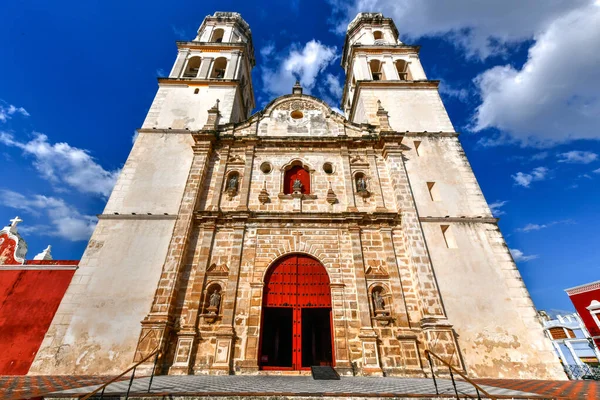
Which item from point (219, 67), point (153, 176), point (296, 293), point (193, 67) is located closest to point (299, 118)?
point (153, 176)

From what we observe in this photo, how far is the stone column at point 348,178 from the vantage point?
37.9 feet

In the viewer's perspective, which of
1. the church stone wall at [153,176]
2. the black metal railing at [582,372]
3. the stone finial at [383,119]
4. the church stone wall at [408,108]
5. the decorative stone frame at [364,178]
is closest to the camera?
the black metal railing at [582,372]

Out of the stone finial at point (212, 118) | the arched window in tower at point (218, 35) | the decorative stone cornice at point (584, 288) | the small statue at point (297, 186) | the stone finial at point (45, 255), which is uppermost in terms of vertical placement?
the arched window in tower at point (218, 35)

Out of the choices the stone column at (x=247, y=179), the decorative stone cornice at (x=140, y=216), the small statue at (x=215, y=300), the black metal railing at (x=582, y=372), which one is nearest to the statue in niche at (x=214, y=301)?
the small statue at (x=215, y=300)

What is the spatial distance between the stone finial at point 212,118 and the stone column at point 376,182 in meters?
7.59

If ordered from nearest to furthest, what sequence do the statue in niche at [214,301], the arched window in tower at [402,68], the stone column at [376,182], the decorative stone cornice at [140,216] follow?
the statue in niche at [214,301], the decorative stone cornice at [140,216], the stone column at [376,182], the arched window in tower at [402,68]

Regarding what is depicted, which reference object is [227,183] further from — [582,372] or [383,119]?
[582,372]

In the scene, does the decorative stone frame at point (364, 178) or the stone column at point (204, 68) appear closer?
the decorative stone frame at point (364, 178)

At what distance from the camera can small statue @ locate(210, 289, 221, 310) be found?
9398 mm

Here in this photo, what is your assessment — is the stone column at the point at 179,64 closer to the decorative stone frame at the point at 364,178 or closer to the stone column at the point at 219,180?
the stone column at the point at 219,180

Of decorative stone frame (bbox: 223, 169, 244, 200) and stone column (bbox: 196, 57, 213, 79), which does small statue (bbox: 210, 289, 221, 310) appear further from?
stone column (bbox: 196, 57, 213, 79)

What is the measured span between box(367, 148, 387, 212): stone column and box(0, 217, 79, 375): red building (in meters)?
12.1

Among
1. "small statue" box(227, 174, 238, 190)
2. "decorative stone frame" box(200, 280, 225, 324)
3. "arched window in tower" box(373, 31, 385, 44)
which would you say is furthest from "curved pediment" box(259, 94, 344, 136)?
"arched window in tower" box(373, 31, 385, 44)

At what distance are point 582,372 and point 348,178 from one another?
1181cm
